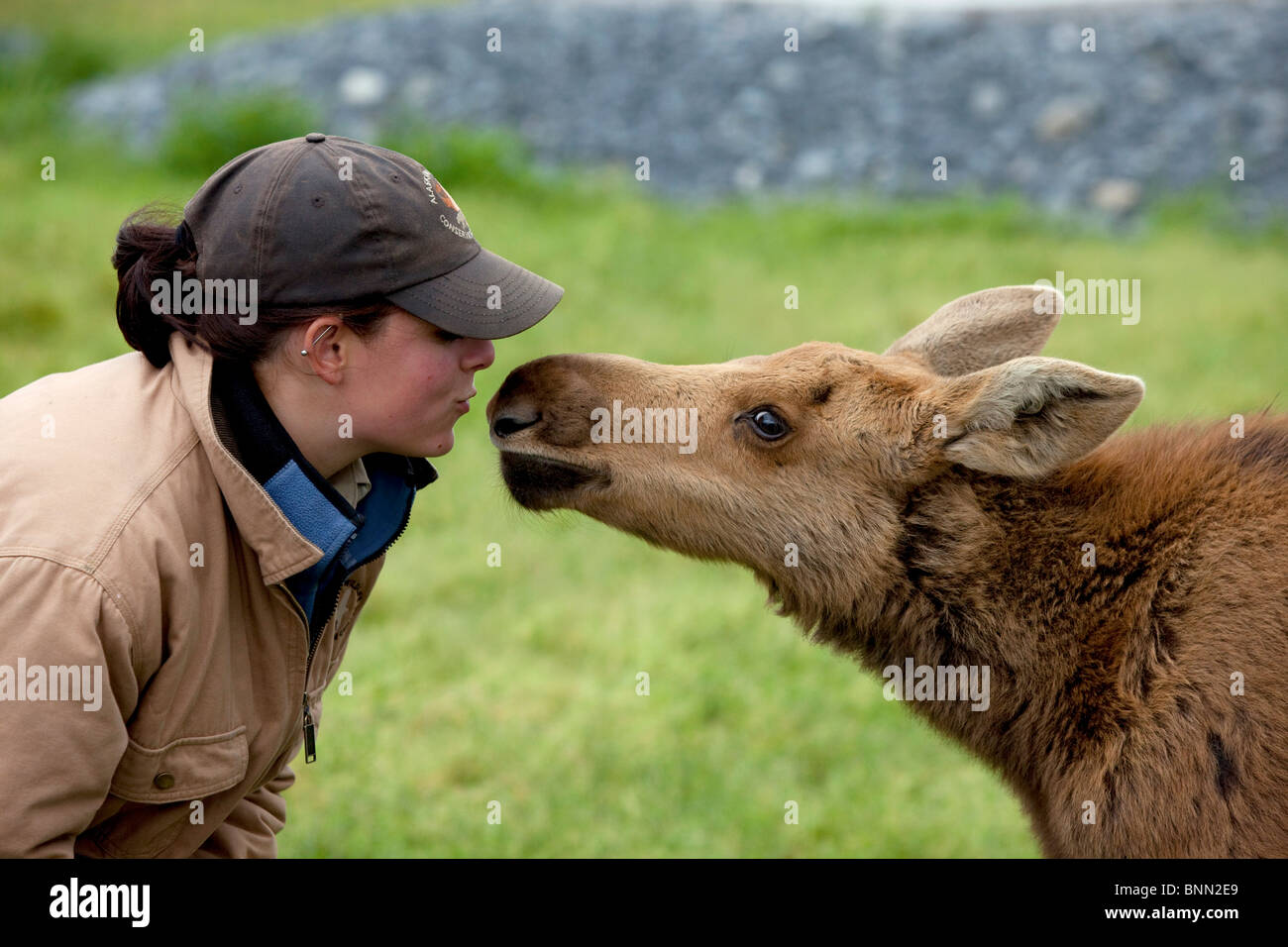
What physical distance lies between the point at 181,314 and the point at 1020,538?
8.11 ft

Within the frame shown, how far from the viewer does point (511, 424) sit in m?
4.00

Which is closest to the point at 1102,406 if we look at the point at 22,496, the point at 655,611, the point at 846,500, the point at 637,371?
the point at 846,500

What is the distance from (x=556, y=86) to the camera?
47.6ft

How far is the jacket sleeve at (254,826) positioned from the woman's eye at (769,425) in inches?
71.8

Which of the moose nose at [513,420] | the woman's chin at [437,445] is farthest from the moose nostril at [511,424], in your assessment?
the woman's chin at [437,445]

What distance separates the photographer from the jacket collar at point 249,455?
10.5 feet

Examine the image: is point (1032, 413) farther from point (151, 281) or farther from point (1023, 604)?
point (151, 281)

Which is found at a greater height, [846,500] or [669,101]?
[669,101]

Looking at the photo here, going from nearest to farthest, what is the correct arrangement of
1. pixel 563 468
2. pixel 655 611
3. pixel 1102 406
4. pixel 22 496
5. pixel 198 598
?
1. pixel 22 496
2. pixel 198 598
3. pixel 1102 406
4. pixel 563 468
5. pixel 655 611

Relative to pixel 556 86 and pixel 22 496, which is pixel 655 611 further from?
pixel 556 86

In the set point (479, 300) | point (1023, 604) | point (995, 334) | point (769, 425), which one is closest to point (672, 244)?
point (995, 334)

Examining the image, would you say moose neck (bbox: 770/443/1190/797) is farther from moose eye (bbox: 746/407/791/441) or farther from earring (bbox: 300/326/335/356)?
earring (bbox: 300/326/335/356)

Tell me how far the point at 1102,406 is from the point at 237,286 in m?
2.37

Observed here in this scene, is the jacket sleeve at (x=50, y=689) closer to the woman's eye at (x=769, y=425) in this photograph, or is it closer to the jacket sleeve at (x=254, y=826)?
the jacket sleeve at (x=254, y=826)
